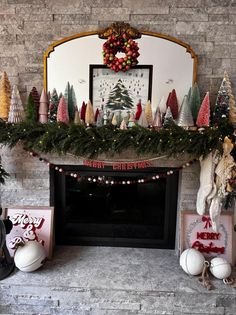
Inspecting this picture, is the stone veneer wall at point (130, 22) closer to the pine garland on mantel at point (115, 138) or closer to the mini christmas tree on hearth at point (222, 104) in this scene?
the mini christmas tree on hearth at point (222, 104)

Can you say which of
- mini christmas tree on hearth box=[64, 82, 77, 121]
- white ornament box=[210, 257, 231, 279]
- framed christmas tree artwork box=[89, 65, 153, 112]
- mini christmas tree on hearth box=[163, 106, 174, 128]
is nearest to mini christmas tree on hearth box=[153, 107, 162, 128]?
mini christmas tree on hearth box=[163, 106, 174, 128]

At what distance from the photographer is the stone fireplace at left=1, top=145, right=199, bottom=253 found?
202cm

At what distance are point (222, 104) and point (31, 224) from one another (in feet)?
5.39

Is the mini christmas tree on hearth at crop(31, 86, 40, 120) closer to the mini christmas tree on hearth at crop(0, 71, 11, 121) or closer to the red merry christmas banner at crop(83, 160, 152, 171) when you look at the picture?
the mini christmas tree on hearth at crop(0, 71, 11, 121)

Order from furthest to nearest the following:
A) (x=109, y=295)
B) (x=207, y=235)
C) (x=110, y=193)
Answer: (x=110, y=193)
(x=207, y=235)
(x=109, y=295)

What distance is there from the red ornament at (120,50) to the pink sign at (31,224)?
119 centimetres

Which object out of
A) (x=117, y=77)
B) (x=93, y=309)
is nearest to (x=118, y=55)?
(x=117, y=77)

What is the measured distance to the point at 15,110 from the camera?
185 cm

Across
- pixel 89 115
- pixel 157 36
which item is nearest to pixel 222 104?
pixel 157 36

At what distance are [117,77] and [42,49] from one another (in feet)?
1.88

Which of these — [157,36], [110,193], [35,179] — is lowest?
[110,193]

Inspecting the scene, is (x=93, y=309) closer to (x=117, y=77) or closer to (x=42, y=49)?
(x=117, y=77)

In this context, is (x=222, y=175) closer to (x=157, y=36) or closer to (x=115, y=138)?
(x=115, y=138)

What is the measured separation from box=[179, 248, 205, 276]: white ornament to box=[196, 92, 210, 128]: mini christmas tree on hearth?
2.92ft
